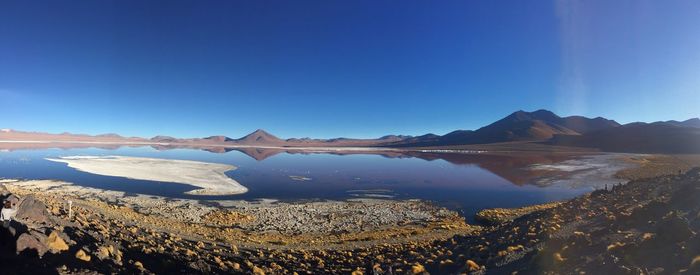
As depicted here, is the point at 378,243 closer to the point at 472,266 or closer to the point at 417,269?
the point at 417,269

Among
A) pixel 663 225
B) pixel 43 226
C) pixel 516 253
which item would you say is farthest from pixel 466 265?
pixel 43 226

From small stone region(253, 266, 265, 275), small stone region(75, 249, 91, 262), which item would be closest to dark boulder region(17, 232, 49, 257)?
small stone region(75, 249, 91, 262)

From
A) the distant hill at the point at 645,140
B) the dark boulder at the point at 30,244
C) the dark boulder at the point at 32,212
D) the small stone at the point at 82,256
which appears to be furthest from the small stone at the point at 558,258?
A: the distant hill at the point at 645,140

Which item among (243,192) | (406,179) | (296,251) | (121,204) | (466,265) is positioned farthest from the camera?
(406,179)

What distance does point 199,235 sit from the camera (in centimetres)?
1413

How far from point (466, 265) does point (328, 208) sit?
14416 mm

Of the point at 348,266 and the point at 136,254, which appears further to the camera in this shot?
the point at 348,266

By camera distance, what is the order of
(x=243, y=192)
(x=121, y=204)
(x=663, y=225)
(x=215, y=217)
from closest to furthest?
(x=663, y=225) → (x=215, y=217) → (x=121, y=204) → (x=243, y=192)

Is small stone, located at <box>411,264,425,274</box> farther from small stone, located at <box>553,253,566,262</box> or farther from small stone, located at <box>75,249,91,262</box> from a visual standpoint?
small stone, located at <box>75,249,91,262</box>

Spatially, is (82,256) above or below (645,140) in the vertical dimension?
below

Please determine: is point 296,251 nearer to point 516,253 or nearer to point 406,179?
point 516,253

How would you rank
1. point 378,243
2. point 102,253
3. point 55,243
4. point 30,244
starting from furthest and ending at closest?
point 378,243, point 102,253, point 55,243, point 30,244

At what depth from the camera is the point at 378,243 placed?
13797mm

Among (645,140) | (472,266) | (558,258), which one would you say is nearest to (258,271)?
(472,266)
